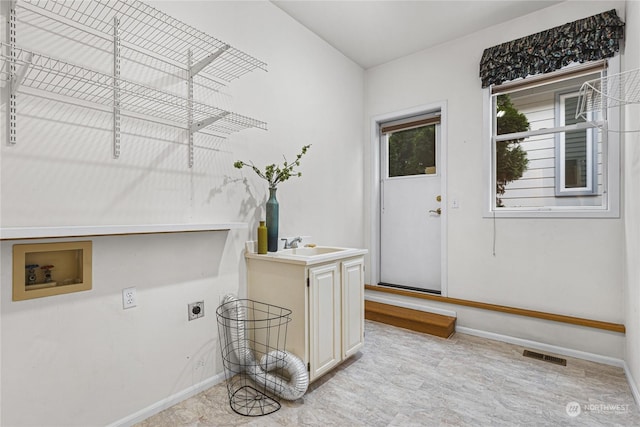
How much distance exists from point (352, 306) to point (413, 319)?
970mm

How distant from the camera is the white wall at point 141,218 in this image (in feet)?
4.71

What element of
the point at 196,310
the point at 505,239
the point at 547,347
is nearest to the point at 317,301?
the point at 196,310

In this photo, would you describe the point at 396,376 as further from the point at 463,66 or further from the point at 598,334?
the point at 463,66

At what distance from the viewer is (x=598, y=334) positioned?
247cm

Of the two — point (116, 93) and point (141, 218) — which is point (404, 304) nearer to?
point (141, 218)

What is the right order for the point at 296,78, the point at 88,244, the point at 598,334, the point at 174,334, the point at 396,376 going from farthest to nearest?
the point at 296,78 < the point at 598,334 < the point at 396,376 < the point at 174,334 < the point at 88,244

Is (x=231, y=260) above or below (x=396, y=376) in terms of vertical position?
above

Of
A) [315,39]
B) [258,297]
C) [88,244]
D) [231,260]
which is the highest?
[315,39]

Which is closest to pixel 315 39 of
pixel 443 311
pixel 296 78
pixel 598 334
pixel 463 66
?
pixel 296 78

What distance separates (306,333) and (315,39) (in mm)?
2700

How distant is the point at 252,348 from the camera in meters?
2.27

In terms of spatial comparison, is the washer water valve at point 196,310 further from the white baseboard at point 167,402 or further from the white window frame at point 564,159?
the white window frame at point 564,159
